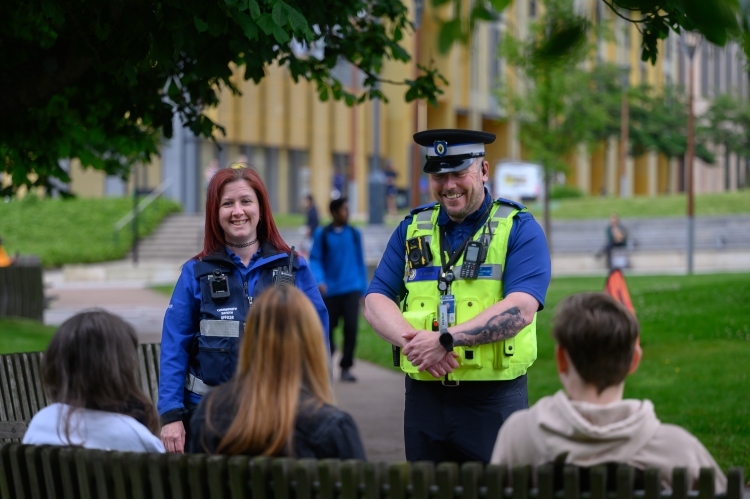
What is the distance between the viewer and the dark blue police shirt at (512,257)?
4.34m

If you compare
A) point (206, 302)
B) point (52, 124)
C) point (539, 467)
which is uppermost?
point (52, 124)

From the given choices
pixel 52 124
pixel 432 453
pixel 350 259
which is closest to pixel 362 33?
pixel 52 124

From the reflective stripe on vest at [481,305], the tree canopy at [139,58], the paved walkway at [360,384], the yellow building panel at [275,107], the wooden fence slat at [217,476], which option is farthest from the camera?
the yellow building panel at [275,107]

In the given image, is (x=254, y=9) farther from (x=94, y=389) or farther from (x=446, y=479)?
(x=446, y=479)

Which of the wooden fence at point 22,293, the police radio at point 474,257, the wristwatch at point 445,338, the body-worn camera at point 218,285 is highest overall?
the police radio at point 474,257

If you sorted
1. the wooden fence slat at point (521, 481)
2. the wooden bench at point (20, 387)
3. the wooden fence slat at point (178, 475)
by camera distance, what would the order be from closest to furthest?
the wooden fence slat at point (521, 481)
the wooden fence slat at point (178, 475)
the wooden bench at point (20, 387)

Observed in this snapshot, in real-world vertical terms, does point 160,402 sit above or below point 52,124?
below

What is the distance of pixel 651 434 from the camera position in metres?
3.00

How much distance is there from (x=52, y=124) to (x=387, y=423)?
384 cm

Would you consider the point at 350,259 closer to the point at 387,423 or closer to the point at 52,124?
the point at 387,423

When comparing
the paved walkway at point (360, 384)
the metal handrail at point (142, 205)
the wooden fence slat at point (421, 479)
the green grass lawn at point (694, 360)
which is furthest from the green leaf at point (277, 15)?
the metal handrail at point (142, 205)

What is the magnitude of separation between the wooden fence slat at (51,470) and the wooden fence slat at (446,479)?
1271mm

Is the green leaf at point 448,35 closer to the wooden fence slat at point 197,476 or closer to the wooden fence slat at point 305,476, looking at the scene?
the wooden fence slat at point 305,476

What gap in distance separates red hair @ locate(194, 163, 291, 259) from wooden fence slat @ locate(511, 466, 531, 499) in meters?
1.93
